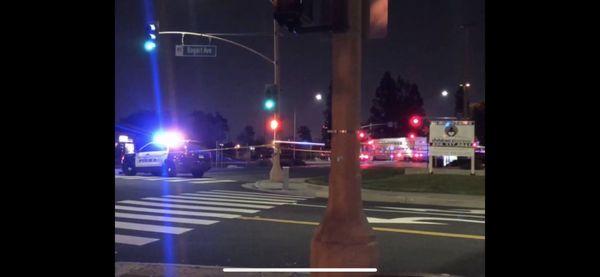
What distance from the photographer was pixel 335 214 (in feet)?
13.6

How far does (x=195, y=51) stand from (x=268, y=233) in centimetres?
1138

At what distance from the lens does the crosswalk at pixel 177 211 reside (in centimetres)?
Answer: 959

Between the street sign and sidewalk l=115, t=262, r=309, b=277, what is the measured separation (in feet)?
43.5

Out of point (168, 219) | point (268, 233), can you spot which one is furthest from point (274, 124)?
point (268, 233)

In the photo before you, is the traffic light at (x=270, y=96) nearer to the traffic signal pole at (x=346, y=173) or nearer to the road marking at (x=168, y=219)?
the road marking at (x=168, y=219)

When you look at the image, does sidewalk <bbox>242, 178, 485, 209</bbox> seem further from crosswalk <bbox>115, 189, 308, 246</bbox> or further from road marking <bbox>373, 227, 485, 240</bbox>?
road marking <bbox>373, 227, 485, 240</bbox>

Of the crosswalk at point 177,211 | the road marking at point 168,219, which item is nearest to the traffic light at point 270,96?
the crosswalk at point 177,211

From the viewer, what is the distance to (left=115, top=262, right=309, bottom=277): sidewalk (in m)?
6.11

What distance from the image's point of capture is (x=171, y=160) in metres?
24.9

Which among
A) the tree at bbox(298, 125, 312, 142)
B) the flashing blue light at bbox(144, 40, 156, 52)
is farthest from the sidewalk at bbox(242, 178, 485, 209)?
the tree at bbox(298, 125, 312, 142)
